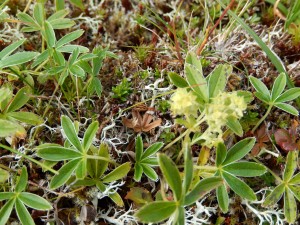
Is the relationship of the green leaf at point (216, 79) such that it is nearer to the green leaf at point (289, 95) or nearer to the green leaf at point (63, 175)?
the green leaf at point (289, 95)

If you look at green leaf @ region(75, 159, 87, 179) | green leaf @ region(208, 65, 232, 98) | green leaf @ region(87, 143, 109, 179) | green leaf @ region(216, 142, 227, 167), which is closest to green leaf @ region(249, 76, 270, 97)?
green leaf @ region(208, 65, 232, 98)

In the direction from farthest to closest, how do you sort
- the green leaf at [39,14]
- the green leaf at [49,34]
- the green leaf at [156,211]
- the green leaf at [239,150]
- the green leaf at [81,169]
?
the green leaf at [39,14]
the green leaf at [49,34]
the green leaf at [239,150]
the green leaf at [81,169]
the green leaf at [156,211]

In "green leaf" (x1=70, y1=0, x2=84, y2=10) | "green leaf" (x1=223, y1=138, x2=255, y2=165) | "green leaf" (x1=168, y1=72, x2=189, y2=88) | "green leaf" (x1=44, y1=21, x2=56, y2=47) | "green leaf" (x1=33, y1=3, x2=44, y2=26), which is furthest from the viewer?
"green leaf" (x1=70, y1=0, x2=84, y2=10)

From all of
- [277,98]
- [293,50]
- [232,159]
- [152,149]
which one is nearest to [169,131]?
[152,149]

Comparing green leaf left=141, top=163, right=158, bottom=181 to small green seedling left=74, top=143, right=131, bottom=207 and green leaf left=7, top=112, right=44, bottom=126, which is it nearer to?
small green seedling left=74, top=143, right=131, bottom=207

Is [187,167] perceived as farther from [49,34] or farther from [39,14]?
[39,14]

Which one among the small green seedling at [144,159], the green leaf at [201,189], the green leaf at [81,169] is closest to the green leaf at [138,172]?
the small green seedling at [144,159]
